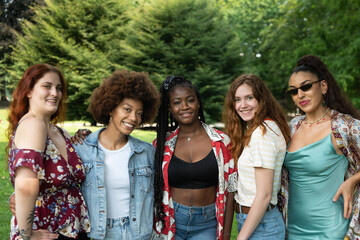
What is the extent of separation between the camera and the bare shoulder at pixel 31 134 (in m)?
2.39

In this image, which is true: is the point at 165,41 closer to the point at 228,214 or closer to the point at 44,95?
the point at 228,214

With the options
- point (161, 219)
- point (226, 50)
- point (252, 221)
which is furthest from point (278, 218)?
point (226, 50)

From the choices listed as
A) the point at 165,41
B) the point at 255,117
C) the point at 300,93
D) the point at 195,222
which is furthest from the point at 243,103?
the point at 165,41

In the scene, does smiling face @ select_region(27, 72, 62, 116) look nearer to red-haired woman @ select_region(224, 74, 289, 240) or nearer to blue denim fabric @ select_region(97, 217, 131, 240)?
blue denim fabric @ select_region(97, 217, 131, 240)

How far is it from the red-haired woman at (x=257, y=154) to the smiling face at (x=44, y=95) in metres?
1.59

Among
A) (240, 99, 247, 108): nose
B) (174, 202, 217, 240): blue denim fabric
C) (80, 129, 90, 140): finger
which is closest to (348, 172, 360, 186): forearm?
(240, 99, 247, 108): nose

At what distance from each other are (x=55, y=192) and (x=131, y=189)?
2.17 feet

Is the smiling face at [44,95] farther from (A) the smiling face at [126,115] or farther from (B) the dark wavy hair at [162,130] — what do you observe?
(B) the dark wavy hair at [162,130]

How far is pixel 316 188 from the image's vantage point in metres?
2.93

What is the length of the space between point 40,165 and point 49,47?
20.8m

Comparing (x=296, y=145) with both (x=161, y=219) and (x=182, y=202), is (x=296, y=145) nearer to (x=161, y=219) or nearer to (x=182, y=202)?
(x=182, y=202)

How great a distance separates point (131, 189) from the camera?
9.97ft

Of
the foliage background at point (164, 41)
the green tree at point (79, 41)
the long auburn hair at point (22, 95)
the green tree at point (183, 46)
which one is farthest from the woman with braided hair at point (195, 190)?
the green tree at point (79, 41)

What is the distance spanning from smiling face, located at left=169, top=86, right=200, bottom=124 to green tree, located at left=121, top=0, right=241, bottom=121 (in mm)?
14551
